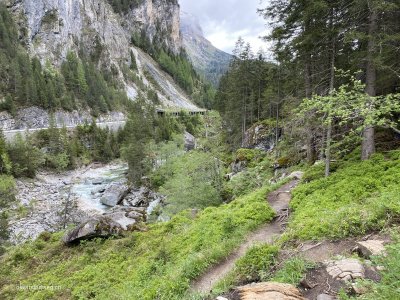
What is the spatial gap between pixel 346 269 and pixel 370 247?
0.89 m

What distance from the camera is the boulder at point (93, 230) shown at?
543 inches

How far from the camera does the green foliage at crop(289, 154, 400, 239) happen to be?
22.3 feet

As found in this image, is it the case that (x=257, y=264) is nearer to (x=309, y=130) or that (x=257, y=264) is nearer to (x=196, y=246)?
(x=196, y=246)

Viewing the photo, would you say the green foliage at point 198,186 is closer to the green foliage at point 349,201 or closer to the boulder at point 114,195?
the green foliage at point 349,201

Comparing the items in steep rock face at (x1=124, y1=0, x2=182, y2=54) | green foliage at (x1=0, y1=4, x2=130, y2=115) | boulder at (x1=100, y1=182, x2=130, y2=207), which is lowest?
boulder at (x1=100, y1=182, x2=130, y2=207)

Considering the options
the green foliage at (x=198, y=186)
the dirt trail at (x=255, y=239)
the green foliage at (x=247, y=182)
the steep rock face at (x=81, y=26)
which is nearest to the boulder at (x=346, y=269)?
the dirt trail at (x=255, y=239)

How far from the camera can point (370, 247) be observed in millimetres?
5664

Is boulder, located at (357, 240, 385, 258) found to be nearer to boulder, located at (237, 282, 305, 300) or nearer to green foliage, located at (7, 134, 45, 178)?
boulder, located at (237, 282, 305, 300)

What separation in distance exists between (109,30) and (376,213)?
145m

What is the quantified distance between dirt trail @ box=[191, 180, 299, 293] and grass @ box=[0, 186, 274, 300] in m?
0.22

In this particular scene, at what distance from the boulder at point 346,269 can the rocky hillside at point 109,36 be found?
80054mm

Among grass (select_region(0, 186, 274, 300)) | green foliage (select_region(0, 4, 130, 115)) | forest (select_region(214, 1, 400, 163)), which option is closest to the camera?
grass (select_region(0, 186, 274, 300))

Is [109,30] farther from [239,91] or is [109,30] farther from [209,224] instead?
[209,224]

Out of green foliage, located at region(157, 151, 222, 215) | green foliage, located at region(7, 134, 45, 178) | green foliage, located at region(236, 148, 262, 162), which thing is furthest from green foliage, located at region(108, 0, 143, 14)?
green foliage, located at region(157, 151, 222, 215)
